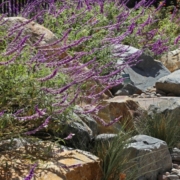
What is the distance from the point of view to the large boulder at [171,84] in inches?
262

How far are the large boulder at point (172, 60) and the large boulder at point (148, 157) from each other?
4.17 meters

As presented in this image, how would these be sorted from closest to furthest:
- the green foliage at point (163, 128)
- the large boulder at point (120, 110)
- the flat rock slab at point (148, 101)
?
the green foliage at point (163, 128), the large boulder at point (120, 110), the flat rock slab at point (148, 101)

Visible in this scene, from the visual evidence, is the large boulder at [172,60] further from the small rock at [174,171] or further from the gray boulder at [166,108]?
the small rock at [174,171]

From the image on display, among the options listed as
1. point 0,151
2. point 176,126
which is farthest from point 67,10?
point 0,151

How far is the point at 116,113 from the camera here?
17.4ft

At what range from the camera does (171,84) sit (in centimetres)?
668

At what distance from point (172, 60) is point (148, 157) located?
4650 mm

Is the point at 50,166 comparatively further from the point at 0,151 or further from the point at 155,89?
the point at 155,89

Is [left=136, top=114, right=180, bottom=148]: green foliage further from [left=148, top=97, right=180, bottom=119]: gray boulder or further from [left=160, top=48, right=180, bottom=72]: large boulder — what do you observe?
[left=160, top=48, right=180, bottom=72]: large boulder

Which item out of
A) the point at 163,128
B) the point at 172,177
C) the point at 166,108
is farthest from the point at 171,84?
the point at 172,177

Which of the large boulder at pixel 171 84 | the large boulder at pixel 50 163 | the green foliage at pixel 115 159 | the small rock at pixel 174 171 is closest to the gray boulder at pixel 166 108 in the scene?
the small rock at pixel 174 171

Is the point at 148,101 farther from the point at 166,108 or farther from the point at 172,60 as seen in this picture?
the point at 172,60

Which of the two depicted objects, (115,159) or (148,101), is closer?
(115,159)

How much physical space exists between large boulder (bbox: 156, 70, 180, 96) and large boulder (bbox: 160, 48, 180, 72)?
1629mm
